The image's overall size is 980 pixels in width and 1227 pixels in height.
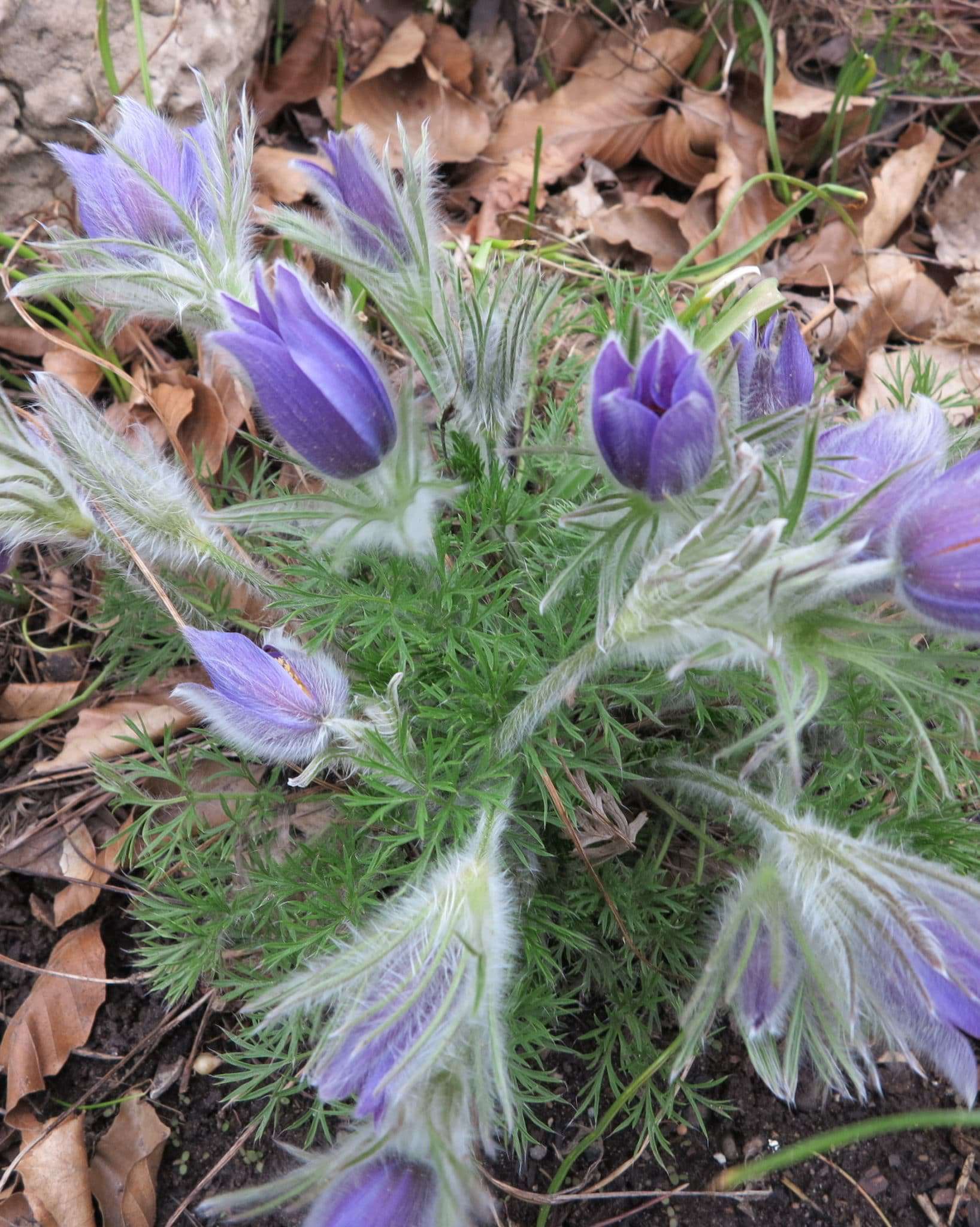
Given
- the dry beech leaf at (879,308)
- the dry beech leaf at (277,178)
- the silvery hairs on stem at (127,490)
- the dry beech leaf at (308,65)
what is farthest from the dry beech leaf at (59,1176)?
the dry beech leaf at (308,65)

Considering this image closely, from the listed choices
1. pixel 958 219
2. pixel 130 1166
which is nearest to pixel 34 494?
pixel 130 1166

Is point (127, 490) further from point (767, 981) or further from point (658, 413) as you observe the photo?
point (767, 981)

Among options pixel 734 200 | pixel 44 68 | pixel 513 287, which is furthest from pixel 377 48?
pixel 513 287

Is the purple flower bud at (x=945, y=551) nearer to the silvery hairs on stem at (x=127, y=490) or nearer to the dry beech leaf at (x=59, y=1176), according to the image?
the silvery hairs on stem at (x=127, y=490)

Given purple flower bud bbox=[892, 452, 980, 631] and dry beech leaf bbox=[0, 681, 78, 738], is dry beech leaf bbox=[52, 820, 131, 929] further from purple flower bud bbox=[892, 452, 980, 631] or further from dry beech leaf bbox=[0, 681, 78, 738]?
purple flower bud bbox=[892, 452, 980, 631]

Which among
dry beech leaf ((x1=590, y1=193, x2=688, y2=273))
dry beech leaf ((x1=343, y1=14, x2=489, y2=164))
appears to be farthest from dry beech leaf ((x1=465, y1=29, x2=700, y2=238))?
dry beech leaf ((x1=590, y1=193, x2=688, y2=273))
